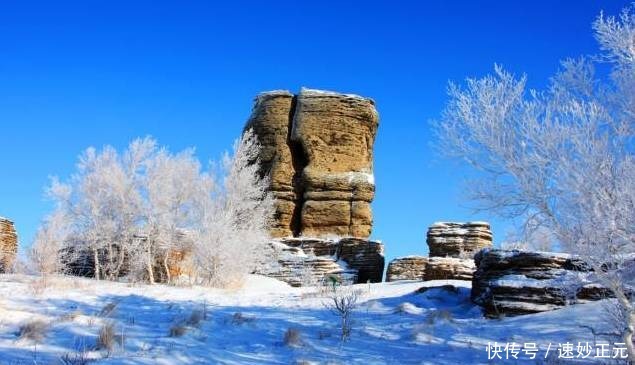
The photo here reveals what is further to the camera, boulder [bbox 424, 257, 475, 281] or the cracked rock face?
the cracked rock face

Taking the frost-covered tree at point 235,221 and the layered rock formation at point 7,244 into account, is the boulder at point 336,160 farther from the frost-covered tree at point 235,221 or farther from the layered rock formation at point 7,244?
the layered rock formation at point 7,244

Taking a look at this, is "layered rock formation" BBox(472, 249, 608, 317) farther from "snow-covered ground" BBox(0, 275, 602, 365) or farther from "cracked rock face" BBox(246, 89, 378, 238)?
"cracked rock face" BBox(246, 89, 378, 238)

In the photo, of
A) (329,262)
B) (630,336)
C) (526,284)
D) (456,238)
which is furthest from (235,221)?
(630,336)

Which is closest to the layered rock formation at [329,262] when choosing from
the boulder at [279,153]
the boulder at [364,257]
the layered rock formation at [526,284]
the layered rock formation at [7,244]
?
the boulder at [364,257]

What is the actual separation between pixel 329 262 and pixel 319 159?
6496 millimetres

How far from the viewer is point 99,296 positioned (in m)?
13.1

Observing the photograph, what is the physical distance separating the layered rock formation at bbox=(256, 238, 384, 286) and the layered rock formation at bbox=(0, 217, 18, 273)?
33.6 feet

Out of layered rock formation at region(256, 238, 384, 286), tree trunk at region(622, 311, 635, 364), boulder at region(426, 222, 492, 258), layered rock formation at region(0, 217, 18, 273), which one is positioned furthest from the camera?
layered rock formation at region(256, 238, 384, 286)

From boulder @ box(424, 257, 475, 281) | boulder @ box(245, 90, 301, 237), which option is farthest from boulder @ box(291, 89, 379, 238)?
boulder @ box(424, 257, 475, 281)

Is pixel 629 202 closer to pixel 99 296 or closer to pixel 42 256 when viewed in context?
pixel 99 296

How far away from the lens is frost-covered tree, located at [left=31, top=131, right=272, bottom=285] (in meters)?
21.6

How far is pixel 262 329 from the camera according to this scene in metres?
9.46

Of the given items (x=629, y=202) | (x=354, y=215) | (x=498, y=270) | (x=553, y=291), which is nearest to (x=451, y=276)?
(x=498, y=270)

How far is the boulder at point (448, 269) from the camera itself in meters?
19.5
